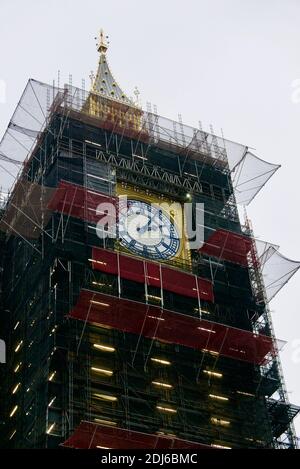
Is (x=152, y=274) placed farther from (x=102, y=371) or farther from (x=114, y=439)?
(x=114, y=439)

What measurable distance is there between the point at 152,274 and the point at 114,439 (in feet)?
38.0

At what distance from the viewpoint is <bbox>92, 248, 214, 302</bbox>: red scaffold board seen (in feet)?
160

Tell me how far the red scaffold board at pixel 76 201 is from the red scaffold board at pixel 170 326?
6.55 metres

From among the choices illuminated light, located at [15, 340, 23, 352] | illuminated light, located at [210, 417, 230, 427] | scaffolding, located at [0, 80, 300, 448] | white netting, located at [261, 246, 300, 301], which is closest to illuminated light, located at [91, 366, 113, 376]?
scaffolding, located at [0, 80, 300, 448]

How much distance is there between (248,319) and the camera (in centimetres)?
A: 5166

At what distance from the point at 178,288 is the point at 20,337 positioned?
8.70m

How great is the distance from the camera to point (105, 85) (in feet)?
226

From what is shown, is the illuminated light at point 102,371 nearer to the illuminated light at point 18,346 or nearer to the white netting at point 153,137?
the illuminated light at point 18,346

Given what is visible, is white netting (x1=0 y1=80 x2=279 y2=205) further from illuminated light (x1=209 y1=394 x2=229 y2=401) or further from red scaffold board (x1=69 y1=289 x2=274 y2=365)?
illuminated light (x1=209 y1=394 x2=229 y2=401)

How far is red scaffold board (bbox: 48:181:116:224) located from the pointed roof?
49.5 ft

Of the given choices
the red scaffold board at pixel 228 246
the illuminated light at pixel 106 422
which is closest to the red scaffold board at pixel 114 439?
the illuminated light at pixel 106 422
